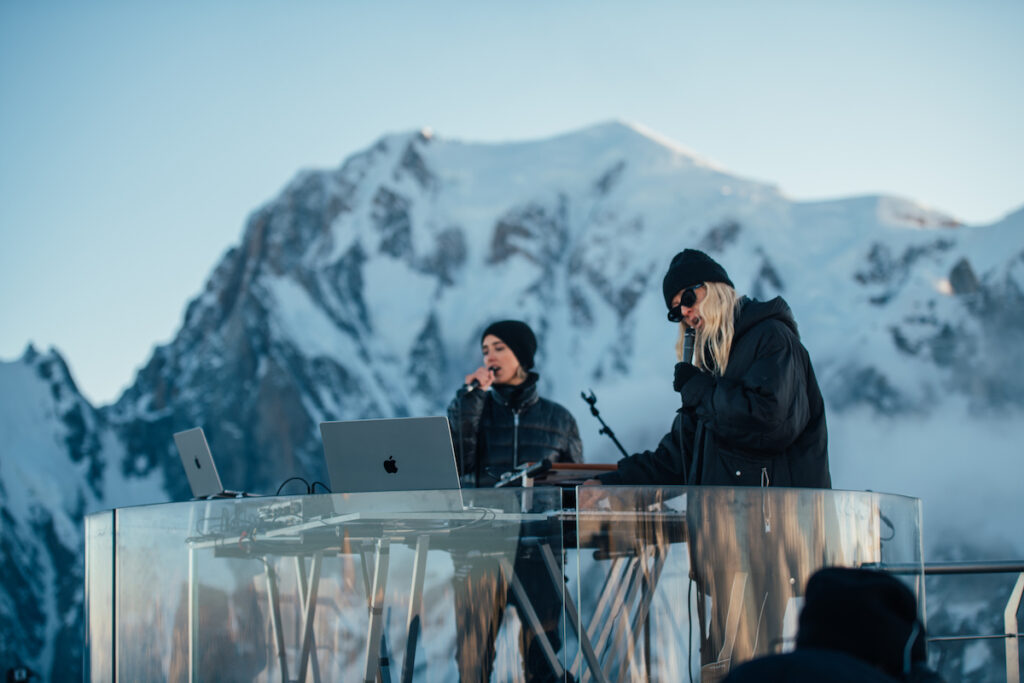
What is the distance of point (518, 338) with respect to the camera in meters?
5.70

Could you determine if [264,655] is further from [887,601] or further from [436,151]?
[436,151]

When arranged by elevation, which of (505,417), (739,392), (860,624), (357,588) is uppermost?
(739,392)

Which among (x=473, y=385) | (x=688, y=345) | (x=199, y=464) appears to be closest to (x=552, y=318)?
(x=473, y=385)

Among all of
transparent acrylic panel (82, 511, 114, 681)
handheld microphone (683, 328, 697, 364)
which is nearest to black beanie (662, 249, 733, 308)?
handheld microphone (683, 328, 697, 364)

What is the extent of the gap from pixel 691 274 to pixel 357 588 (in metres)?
1.73

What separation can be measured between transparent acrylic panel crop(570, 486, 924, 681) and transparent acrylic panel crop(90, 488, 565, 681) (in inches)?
4.9

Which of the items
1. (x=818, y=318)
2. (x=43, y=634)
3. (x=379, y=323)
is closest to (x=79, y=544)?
(x=43, y=634)

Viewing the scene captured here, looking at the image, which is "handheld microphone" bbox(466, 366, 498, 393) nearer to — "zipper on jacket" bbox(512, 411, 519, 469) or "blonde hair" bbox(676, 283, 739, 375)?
"zipper on jacket" bbox(512, 411, 519, 469)

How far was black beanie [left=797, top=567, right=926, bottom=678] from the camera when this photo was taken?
1.76m

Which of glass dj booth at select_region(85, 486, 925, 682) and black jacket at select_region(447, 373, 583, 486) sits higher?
black jacket at select_region(447, 373, 583, 486)

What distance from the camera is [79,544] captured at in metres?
90.5

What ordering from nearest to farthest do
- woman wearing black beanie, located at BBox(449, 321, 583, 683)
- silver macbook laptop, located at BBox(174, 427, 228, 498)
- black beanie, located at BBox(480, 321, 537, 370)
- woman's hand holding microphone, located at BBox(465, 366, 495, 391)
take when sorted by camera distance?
silver macbook laptop, located at BBox(174, 427, 228, 498) < woman's hand holding microphone, located at BBox(465, 366, 495, 391) < woman wearing black beanie, located at BBox(449, 321, 583, 683) < black beanie, located at BBox(480, 321, 537, 370)

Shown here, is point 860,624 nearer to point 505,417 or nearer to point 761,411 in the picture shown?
point 761,411

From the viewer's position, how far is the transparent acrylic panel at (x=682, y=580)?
10.0 feet
